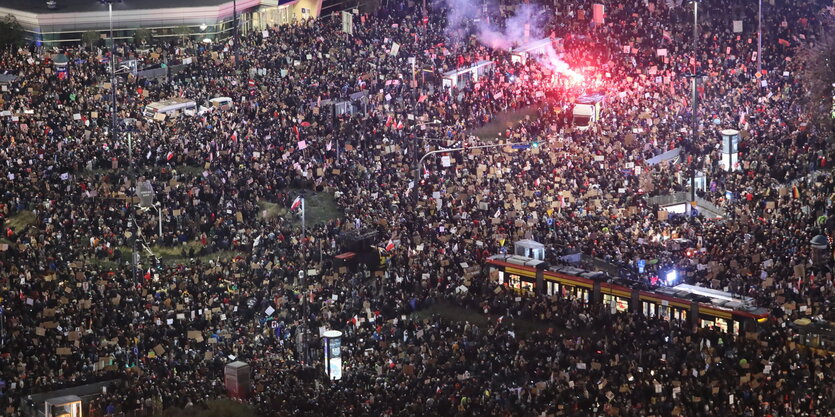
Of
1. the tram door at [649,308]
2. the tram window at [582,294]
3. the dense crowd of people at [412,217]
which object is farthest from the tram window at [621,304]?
the dense crowd of people at [412,217]

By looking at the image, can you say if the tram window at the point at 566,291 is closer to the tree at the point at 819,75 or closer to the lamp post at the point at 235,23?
the tree at the point at 819,75


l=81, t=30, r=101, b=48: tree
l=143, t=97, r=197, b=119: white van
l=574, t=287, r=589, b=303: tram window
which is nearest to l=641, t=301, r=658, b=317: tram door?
l=574, t=287, r=589, b=303: tram window

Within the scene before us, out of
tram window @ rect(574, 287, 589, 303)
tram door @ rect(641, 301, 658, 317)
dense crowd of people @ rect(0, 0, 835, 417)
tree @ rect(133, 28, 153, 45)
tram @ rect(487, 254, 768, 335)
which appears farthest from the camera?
tree @ rect(133, 28, 153, 45)

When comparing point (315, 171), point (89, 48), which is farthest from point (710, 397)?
point (89, 48)

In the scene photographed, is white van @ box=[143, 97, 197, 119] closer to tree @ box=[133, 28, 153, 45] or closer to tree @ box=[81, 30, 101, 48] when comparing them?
tree @ box=[81, 30, 101, 48]

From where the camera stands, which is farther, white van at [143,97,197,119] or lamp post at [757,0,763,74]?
lamp post at [757,0,763,74]

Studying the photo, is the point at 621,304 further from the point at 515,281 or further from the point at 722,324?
the point at 515,281

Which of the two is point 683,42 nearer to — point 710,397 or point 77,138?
point 77,138
